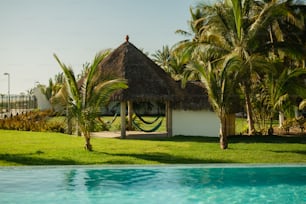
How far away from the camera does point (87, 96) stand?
11805 mm

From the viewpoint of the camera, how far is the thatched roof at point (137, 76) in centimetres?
1605

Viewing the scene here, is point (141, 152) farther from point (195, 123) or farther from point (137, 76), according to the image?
point (195, 123)

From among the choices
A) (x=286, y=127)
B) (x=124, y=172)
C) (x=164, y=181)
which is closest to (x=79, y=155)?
(x=124, y=172)

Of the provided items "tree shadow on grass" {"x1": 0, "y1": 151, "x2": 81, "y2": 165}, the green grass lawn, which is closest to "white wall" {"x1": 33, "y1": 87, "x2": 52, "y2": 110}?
the green grass lawn

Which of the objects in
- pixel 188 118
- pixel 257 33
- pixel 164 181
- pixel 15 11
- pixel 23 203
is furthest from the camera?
pixel 188 118

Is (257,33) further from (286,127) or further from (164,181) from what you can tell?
(164,181)

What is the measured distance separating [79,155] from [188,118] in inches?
291

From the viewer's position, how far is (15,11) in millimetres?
14969

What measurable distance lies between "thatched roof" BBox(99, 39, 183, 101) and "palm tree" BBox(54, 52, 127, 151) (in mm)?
3716

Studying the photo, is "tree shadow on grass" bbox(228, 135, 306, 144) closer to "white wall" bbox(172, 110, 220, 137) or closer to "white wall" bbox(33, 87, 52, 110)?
"white wall" bbox(172, 110, 220, 137)

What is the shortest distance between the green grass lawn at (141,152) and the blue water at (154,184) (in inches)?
30.8

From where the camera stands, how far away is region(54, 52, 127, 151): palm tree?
11.6 m

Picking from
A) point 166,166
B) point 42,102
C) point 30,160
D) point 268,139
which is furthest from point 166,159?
point 42,102

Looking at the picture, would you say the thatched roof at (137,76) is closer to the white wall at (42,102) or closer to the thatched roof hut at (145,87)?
the thatched roof hut at (145,87)
